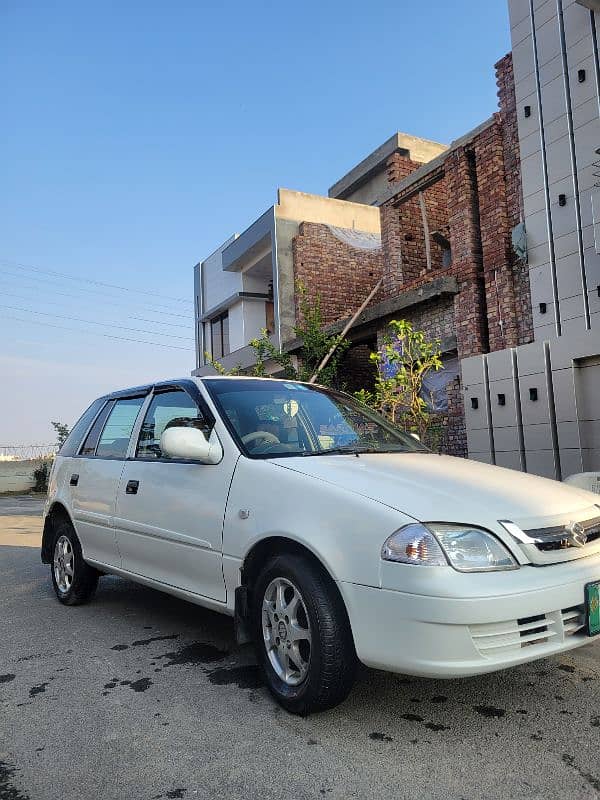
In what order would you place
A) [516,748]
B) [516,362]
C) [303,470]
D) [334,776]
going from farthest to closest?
[516,362], [303,470], [516,748], [334,776]

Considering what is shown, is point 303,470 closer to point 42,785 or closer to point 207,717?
point 207,717

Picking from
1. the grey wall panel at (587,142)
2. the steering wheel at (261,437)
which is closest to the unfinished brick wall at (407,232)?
the grey wall panel at (587,142)

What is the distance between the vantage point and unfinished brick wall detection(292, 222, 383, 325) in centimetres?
1627

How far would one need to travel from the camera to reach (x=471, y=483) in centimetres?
307

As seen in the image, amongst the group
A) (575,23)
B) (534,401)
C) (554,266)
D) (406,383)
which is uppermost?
(575,23)

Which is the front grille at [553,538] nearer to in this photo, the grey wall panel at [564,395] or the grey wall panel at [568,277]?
the grey wall panel at [564,395]

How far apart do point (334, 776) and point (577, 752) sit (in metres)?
0.97

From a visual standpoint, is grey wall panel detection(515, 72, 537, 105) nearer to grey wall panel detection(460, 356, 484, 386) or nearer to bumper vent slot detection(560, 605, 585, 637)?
grey wall panel detection(460, 356, 484, 386)

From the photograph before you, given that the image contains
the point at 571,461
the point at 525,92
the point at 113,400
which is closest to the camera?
the point at 113,400

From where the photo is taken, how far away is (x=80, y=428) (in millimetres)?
5656

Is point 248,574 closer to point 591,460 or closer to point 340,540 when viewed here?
point 340,540

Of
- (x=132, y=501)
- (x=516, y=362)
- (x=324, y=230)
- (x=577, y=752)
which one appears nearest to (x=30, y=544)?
(x=132, y=501)

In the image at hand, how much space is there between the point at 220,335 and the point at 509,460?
47.9ft

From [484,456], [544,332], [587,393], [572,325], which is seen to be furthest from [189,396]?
[544,332]
